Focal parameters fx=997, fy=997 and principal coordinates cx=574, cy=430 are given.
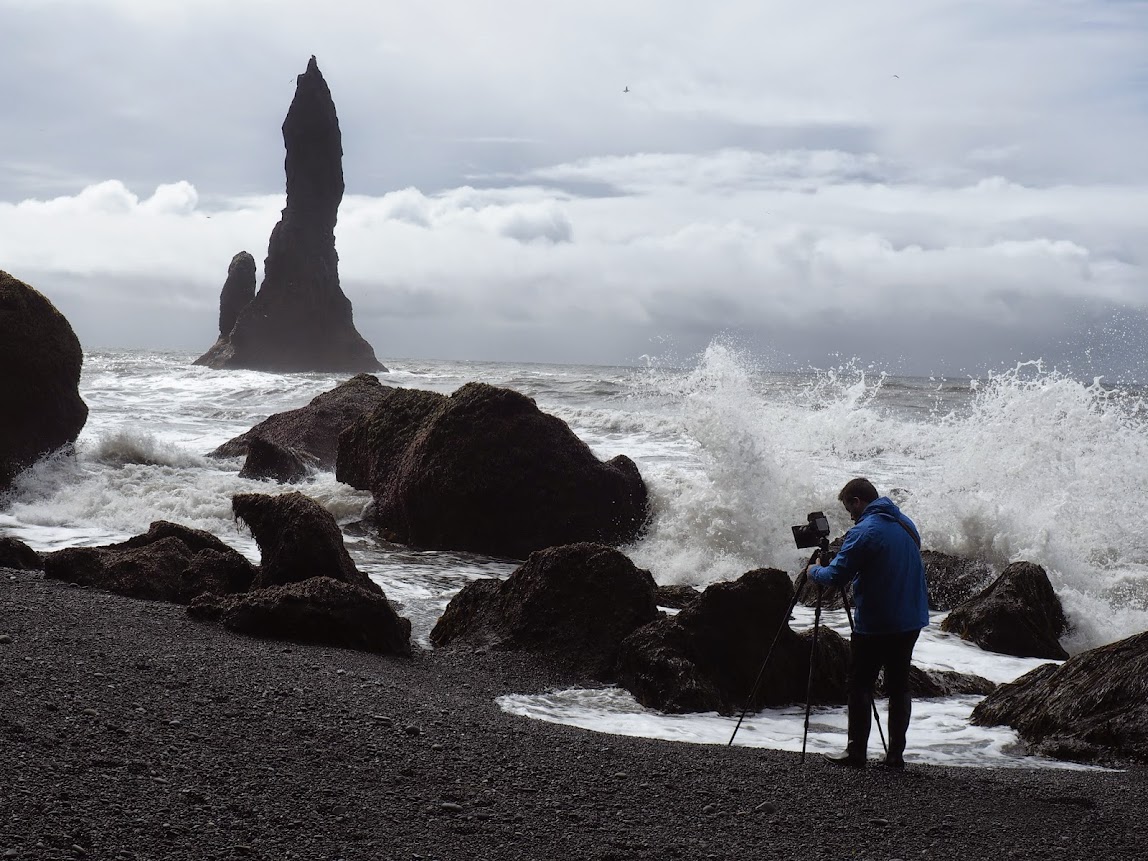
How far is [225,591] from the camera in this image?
25.2ft

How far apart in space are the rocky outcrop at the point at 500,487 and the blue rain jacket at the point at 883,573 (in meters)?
6.29

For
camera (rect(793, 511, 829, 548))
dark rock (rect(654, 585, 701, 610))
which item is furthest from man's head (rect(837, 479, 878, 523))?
dark rock (rect(654, 585, 701, 610))

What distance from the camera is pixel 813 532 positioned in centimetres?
543

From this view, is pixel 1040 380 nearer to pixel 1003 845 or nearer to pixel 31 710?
pixel 1003 845

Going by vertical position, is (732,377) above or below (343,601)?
above

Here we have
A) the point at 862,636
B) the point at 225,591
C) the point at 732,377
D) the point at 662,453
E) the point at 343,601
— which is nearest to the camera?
the point at 862,636

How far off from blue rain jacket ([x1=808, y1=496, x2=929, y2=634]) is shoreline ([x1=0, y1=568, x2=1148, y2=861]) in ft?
2.51

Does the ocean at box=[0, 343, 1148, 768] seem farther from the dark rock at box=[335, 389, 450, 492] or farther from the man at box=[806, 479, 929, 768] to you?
the man at box=[806, 479, 929, 768]

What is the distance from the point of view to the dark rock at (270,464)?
14.4 meters

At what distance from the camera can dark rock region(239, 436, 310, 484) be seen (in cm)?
1441

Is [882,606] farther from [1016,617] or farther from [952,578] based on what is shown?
[952,578]

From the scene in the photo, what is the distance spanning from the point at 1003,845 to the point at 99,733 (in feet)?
12.3

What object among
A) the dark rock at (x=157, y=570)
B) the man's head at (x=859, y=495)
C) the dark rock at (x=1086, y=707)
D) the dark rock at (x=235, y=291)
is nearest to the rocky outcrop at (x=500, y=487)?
the dark rock at (x=157, y=570)

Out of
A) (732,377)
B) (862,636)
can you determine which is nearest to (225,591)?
(862,636)
